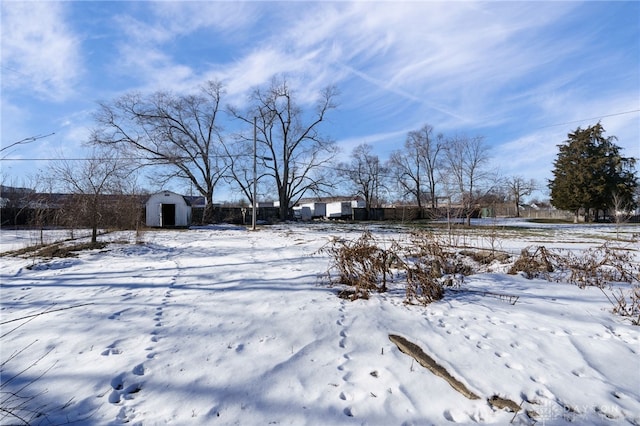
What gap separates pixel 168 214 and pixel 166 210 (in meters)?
0.33

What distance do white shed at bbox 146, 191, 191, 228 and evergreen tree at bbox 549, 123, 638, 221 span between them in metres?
40.8

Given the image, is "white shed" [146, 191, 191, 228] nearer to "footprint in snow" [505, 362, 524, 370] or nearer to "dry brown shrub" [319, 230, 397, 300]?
"dry brown shrub" [319, 230, 397, 300]

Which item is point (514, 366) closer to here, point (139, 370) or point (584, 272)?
point (139, 370)

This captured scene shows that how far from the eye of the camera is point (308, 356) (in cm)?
315

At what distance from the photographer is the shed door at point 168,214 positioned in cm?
2450

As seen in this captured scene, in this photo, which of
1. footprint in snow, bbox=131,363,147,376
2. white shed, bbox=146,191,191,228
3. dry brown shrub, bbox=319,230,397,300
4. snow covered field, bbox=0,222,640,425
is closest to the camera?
snow covered field, bbox=0,222,640,425

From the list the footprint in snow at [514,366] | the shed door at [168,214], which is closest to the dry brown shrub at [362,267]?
the footprint in snow at [514,366]

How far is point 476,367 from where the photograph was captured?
2918 millimetres

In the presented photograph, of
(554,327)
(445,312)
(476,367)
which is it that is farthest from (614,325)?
(476,367)

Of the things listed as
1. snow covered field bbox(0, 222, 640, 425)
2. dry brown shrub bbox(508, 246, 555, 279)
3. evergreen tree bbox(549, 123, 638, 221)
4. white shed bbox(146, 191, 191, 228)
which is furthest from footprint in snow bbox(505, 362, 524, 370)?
evergreen tree bbox(549, 123, 638, 221)

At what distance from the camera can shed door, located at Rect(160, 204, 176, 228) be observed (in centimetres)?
2450

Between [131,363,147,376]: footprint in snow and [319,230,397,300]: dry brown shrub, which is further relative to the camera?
[319,230,397,300]: dry brown shrub

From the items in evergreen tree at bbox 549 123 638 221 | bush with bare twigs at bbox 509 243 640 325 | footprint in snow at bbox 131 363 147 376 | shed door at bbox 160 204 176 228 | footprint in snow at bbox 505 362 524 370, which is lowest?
footprint in snow at bbox 505 362 524 370

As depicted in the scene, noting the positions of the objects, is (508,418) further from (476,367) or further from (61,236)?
(61,236)
